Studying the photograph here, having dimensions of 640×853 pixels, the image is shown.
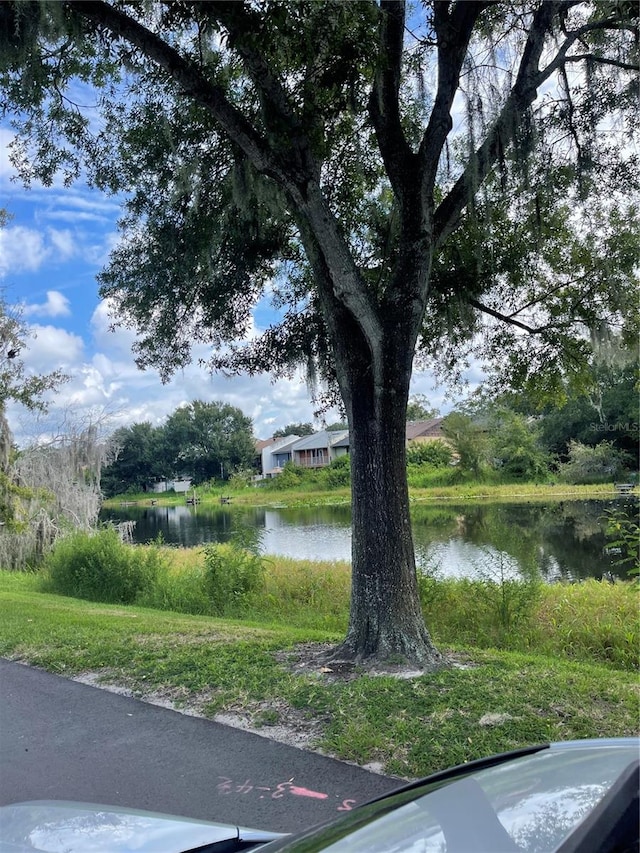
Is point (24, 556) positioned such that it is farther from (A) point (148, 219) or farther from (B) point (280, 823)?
(B) point (280, 823)

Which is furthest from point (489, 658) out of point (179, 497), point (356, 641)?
point (179, 497)

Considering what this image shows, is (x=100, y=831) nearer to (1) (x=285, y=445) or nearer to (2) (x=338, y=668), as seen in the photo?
(2) (x=338, y=668)

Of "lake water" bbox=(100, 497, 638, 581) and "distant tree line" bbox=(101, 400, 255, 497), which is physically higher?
"distant tree line" bbox=(101, 400, 255, 497)

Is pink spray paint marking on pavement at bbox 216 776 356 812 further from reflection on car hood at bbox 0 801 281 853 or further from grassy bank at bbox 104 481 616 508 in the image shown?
grassy bank at bbox 104 481 616 508

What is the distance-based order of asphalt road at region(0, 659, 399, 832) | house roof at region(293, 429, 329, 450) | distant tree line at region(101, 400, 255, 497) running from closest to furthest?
1. asphalt road at region(0, 659, 399, 832)
2. house roof at region(293, 429, 329, 450)
3. distant tree line at region(101, 400, 255, 497)

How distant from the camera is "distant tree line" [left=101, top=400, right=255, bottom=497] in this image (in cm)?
7950

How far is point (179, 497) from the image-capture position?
75125mm

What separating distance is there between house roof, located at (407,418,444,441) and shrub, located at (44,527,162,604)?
51414 mm

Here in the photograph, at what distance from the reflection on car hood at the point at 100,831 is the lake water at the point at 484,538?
25.0ft

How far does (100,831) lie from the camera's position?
2.15 meters

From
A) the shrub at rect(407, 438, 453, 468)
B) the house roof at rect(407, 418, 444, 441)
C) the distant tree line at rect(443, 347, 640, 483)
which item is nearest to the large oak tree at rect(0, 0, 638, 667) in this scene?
the distant tree line at rect(443, 347, 640, 483)

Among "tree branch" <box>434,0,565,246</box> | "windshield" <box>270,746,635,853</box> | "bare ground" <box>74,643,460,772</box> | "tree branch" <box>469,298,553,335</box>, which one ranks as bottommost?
"bare ground" <box>74,643,460,772</box>

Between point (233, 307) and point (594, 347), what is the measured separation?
4753 mm

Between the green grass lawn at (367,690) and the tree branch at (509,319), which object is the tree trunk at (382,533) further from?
the tree branch at (509,319)
